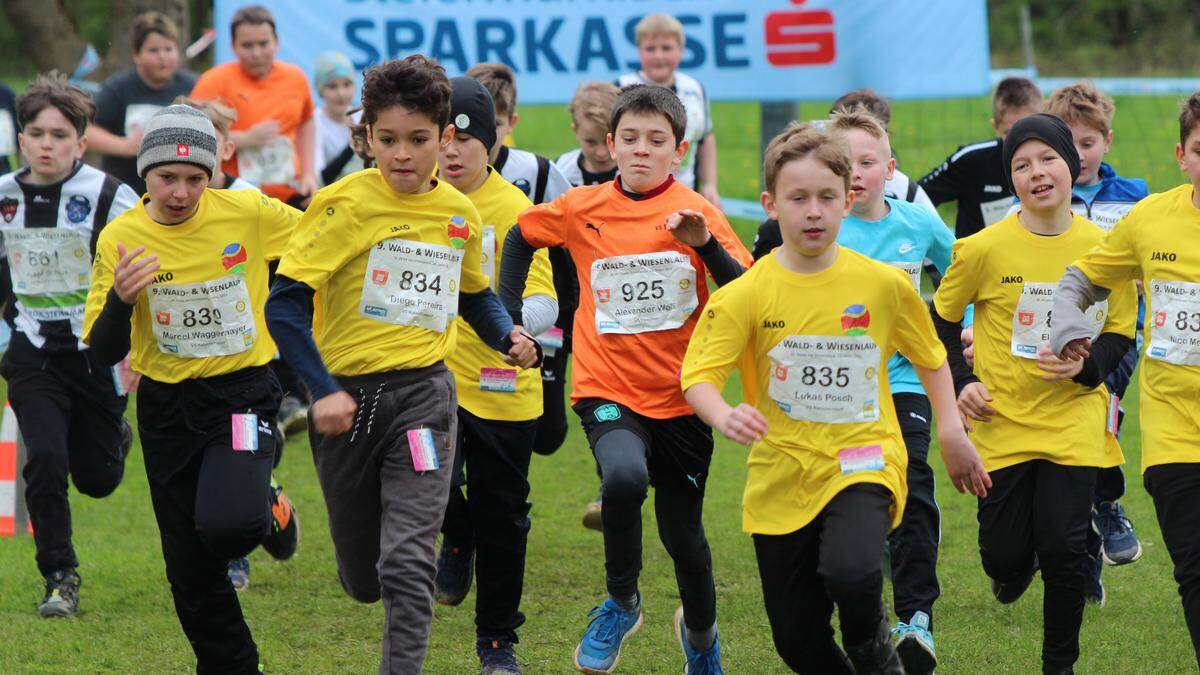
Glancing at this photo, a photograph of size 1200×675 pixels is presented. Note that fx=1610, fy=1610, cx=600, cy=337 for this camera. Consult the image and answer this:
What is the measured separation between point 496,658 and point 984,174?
3.90 m

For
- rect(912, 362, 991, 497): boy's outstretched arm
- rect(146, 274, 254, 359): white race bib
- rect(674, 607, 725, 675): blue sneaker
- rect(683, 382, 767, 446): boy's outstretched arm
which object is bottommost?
rect(674, 607, 725, 675): blue sneaker

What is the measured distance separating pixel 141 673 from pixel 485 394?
172 centimetres

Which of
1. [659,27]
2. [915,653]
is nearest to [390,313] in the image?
[915,653]

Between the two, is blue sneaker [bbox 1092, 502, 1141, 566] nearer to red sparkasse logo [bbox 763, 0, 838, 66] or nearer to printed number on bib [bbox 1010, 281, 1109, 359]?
printed number on bib [bbox 1010, 281, 1109, 359]

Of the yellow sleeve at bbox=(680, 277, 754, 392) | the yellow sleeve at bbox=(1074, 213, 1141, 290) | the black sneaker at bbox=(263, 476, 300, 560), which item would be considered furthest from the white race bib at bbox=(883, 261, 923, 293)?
the black sneaker at bbox=(263, 476, 300, 560)

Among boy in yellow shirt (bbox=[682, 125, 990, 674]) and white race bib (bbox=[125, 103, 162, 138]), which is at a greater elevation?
white race bib (bbox=[125, 103, 162, 138])

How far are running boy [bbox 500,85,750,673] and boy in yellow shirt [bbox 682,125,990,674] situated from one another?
78cm

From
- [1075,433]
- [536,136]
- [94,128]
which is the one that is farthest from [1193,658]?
[536,136]

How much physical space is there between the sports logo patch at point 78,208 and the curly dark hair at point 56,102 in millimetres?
328

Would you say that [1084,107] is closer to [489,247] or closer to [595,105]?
[595,105]

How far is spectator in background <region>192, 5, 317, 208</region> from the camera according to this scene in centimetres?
1088

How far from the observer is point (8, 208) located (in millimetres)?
7219

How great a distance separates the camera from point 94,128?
34.9 ft

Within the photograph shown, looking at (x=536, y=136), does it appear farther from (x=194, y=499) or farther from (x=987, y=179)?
(x=194, y=499)
